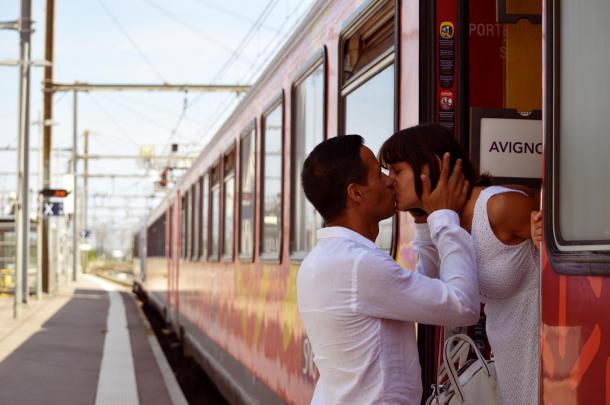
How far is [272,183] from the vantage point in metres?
A: 7.72

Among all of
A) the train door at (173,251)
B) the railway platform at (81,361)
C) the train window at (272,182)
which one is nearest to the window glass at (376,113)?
the train window at (272,182)

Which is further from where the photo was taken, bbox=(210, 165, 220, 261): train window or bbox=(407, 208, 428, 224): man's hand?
bbox=(210, 165, 220, 261): train window

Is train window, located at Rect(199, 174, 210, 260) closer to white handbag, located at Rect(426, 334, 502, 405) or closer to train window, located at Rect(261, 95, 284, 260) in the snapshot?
train window, located at Rect(261, 95, 284, 260)

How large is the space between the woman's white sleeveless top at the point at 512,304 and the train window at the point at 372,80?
1.47 meters

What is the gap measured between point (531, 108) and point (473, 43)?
32 centimetres

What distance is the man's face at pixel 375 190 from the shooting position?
10.0ft

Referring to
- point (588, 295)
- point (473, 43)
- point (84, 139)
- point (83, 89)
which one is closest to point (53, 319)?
point (83, 89)

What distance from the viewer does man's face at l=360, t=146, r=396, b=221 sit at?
3055 millimetres

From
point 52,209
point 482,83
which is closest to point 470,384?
point 482,83

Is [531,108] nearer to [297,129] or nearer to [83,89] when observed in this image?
[297,129]

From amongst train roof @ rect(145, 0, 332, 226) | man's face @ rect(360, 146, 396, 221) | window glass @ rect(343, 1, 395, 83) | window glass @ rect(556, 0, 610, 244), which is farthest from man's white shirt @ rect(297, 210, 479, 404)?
train roof @ rect(145, 0, 332, 226)

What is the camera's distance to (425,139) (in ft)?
10.3

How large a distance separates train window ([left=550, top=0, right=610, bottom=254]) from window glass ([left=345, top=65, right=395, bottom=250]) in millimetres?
1691

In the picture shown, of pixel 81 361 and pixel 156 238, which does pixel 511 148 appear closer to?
pixel 81 361
